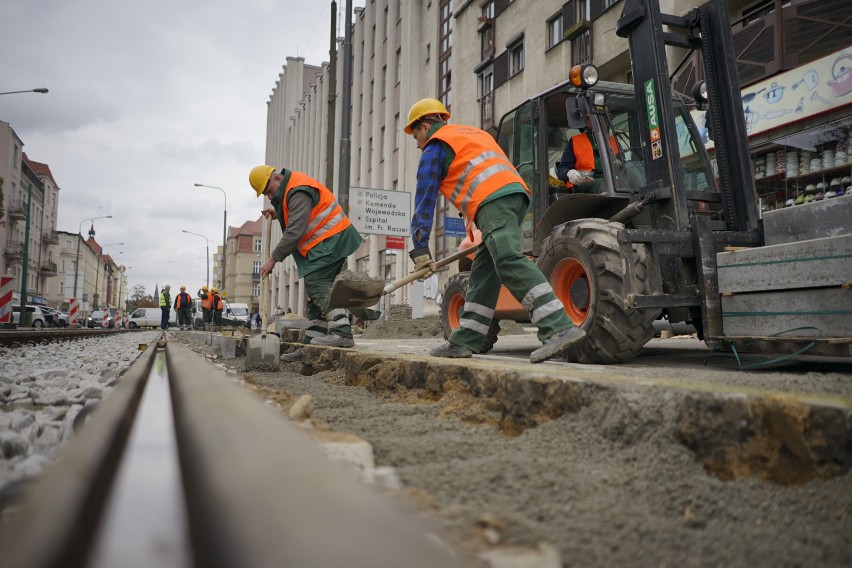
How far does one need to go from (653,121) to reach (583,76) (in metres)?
0.73

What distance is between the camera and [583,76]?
4.85 meters

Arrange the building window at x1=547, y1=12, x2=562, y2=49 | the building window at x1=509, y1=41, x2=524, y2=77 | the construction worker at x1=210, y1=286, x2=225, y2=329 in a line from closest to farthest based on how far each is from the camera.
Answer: the building window at x1=547, y1=12, x2=562, y2=49 → the building window at x1=509, y1=41, x2=524, y2=77 → the construction worker at x1=210, y1=286, x2=225, y2=329

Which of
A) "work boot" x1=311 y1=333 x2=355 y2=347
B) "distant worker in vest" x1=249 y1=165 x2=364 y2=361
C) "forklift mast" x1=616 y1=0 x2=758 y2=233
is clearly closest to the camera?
"forklift mast" x1=616 y1=0 x2=758 y2=233

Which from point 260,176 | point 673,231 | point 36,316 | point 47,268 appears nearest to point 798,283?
point 673,231

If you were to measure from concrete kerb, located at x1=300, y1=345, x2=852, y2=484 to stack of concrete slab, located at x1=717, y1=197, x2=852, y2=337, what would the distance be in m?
1.43

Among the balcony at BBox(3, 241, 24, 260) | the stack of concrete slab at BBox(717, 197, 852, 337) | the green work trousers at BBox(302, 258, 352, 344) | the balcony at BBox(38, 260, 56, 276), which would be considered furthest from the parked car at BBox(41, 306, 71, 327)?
the stack of concrete slab at BBox(717, 197, 852, 337)

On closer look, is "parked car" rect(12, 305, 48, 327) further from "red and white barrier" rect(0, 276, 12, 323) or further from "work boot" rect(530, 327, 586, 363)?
"work boot" rect(530, 327, 586, 363)

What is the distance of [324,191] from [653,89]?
368cm

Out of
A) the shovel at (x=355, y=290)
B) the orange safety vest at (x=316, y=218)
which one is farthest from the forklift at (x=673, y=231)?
the orange safety vest at (x=316, y=218)

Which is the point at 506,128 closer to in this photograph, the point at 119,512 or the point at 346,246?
the point at 346,246

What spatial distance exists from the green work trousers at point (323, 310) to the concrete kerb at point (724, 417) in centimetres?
391

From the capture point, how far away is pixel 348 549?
0.73 metres

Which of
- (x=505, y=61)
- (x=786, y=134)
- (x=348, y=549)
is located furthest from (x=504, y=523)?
(x=505, y=61)

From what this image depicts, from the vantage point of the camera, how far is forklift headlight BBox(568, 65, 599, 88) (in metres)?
4.84
